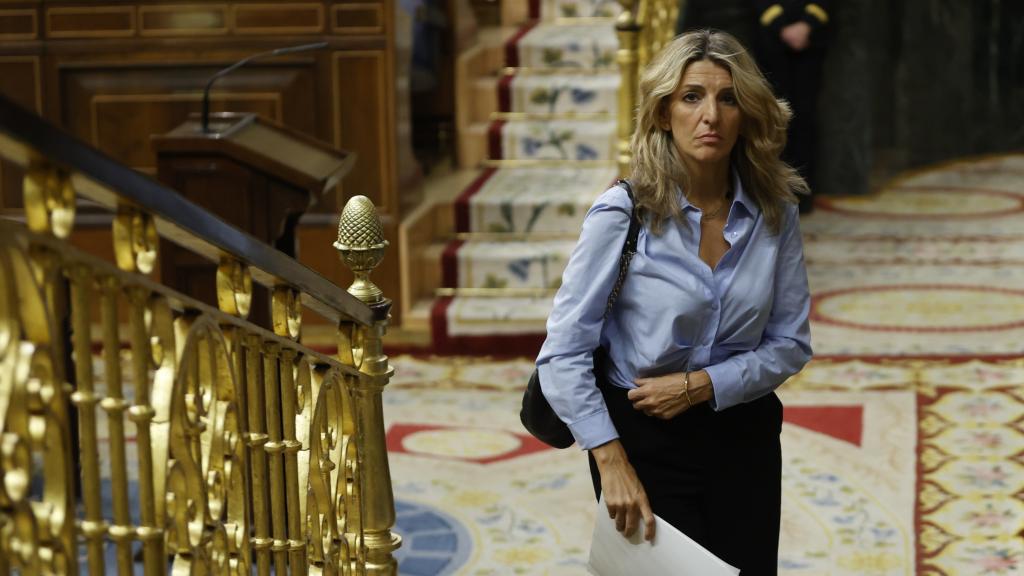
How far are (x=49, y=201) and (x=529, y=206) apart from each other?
6.27 meters

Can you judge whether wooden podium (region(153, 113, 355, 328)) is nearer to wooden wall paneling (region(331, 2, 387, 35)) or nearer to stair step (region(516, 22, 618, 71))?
wooden wall paneling (region(331, 2, 387, 35))

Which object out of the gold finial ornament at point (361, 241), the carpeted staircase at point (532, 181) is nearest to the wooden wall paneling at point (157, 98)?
the carpeted staircase at point (532, 181)

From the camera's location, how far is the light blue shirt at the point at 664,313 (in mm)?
3068

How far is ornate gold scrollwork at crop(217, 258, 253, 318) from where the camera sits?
271 cm

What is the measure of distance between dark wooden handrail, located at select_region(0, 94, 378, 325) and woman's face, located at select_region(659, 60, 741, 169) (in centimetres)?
76

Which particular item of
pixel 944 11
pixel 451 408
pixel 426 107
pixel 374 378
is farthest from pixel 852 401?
pixel 944 11

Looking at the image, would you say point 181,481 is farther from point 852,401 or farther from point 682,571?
point 852,401

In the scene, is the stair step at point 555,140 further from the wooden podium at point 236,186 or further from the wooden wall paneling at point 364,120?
the wooden podium at point 236,186

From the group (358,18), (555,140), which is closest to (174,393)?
(358,18)

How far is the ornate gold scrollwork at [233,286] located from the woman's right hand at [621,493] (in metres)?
0.76

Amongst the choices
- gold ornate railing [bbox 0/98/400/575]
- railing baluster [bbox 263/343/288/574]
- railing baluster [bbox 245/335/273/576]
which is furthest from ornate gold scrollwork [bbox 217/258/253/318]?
railing baluster [bbox 263/343/288/574]

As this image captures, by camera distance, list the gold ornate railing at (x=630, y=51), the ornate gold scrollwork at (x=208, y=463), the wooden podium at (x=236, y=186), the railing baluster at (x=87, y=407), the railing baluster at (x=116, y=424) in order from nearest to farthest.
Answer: the railing baluster at (x=87, y=407), the railing baluster at (x=116, y=424), the ornate gold scrollwork at (x=208, y=463), the wooden podium at (x=236, y=186), the gold ornate railing at (x=630, y=51)

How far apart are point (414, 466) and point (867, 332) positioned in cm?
268

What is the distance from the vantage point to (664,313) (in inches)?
122
